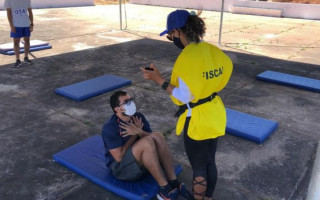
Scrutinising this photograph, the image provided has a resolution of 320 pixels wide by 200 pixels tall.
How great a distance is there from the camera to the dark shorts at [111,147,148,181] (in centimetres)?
311

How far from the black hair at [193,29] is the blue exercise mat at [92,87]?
379 centimetres

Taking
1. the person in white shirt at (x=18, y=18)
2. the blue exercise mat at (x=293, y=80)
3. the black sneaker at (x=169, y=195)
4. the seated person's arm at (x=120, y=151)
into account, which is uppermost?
the person in white shirt at (x=18, y=18)

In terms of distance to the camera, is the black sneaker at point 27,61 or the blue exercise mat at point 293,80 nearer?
the blue exercise mat at point 293,80

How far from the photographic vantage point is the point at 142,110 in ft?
18.2

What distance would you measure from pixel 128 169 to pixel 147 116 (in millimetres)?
2189

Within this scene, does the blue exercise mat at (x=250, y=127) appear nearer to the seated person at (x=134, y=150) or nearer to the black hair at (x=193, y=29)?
the seated person at (x=134, y=150)

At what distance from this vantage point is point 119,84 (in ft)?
21.4

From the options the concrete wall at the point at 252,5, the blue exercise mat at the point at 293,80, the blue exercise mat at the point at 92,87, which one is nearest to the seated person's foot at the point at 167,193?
the blue exercise mat at the point at 92,87

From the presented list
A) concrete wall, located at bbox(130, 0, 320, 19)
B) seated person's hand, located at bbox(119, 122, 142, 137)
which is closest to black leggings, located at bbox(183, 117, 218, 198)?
seated person's hand, located at bbox(119, 122, 142, 137)

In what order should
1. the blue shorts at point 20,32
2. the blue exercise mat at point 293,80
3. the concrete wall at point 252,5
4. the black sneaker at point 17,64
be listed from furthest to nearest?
the concrete wall at point 252,5
the black sneaker at point 17,64
the blue shorts at point 20,32
the blue exercise mat at point 293,80

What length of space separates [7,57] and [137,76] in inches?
165

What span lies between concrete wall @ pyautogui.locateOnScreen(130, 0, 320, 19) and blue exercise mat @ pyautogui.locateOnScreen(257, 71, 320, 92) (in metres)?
12.5

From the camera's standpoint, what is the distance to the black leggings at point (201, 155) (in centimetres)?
268

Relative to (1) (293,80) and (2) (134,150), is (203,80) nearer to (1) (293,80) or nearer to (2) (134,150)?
(2) (134,150)
